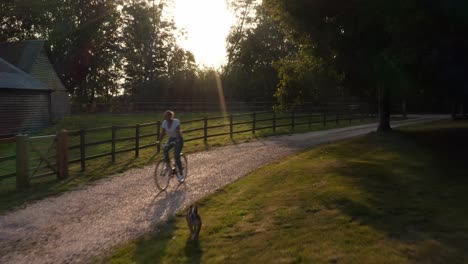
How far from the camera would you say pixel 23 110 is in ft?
107

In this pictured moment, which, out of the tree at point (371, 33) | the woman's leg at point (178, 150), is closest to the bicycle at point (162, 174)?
the woman's leg at point (178, 150)

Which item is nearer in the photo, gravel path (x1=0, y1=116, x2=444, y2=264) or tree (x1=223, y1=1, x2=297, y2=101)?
gravel path (x1=0, y1=116, x2=444, y2=264)

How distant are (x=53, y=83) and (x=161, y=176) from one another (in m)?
33.0

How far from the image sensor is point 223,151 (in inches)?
741

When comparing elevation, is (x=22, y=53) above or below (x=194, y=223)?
above

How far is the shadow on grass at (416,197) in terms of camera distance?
21.1ft

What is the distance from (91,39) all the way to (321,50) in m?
46.7

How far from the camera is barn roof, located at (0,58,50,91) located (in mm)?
31000

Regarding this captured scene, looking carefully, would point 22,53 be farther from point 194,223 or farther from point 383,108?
point 194,223

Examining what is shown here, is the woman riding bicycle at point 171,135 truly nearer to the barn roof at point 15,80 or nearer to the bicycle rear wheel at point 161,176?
the bicycle rear wheel at point 161,176

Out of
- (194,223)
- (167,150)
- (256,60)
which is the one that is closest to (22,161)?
(167,150)

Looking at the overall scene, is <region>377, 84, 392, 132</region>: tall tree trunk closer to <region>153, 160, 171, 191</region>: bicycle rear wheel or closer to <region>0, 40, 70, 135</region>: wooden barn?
<region>153, 160, 171, 191</region>: bicycle rear wheel

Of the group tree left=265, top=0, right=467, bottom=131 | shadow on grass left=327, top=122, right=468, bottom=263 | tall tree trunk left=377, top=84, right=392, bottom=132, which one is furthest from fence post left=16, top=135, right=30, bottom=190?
tall tree trunk left=377, top=84, right=392, bottom=132

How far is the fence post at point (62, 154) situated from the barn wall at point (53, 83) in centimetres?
2568
